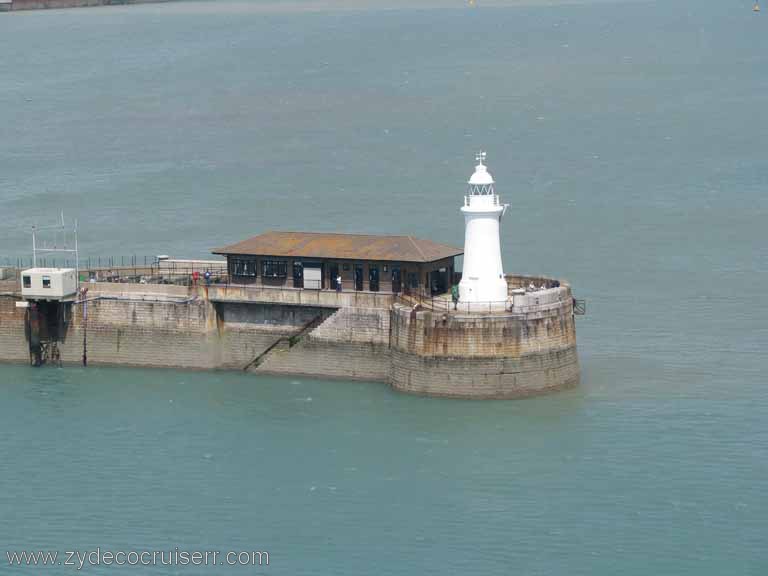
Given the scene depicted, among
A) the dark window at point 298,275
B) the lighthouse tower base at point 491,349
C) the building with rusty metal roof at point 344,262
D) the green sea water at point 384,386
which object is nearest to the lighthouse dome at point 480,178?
the building with rusty metal roof at point 344,262

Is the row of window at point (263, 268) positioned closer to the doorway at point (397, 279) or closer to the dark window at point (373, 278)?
the dark window at point (373, 278)

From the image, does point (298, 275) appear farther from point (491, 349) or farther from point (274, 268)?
point (491, 349)

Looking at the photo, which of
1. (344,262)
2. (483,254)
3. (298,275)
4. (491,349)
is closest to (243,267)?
(298,275)

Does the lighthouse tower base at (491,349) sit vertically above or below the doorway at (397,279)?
below

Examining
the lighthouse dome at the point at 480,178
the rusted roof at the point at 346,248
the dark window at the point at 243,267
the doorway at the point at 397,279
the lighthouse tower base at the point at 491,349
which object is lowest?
the lighthouse tower base at the point at 491,349

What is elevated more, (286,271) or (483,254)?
(483,254)

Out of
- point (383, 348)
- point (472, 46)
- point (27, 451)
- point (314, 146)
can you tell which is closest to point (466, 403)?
point (383, 348)

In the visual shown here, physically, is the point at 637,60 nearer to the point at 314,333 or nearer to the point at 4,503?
the point at 314,333
